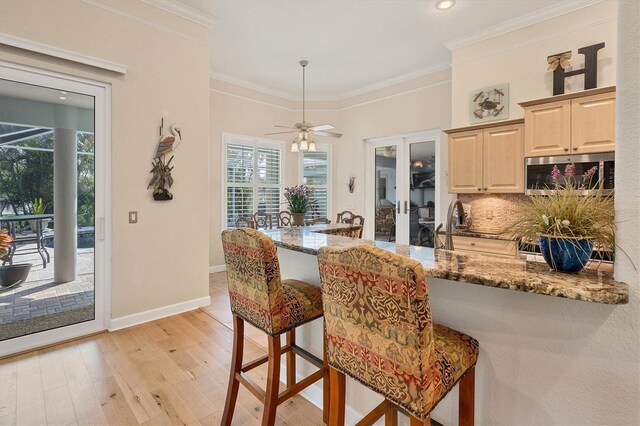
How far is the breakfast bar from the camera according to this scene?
100cm

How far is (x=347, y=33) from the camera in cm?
406

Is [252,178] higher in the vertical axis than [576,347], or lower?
higher

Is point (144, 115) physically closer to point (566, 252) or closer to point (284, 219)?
point (284, 219)

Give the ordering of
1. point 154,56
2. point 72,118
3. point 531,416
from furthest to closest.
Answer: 1. point 154,56
2. point 72,118
3. point 531,416

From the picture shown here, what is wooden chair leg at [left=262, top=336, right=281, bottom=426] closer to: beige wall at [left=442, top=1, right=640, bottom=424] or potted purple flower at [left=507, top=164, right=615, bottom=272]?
beige wall at [left=442, top=1, right=640, bottom=424]

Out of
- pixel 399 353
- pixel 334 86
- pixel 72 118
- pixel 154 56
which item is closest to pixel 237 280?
pixel 399 353

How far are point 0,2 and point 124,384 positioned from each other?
10.4ft

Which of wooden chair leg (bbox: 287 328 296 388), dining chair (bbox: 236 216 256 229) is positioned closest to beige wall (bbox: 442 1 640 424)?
wooden chair leg (bbox: 287 328 296 388)

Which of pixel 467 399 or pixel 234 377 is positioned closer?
pixel 467 399

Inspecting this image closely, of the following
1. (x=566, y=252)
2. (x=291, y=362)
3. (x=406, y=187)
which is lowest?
(x=291, y=362)

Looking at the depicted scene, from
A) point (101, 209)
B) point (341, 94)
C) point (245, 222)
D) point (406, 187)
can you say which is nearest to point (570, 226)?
point (101, 209)

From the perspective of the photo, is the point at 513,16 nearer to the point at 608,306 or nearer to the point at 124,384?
the point at 608,306

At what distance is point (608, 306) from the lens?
99 cm

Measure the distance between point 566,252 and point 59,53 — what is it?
388cm
